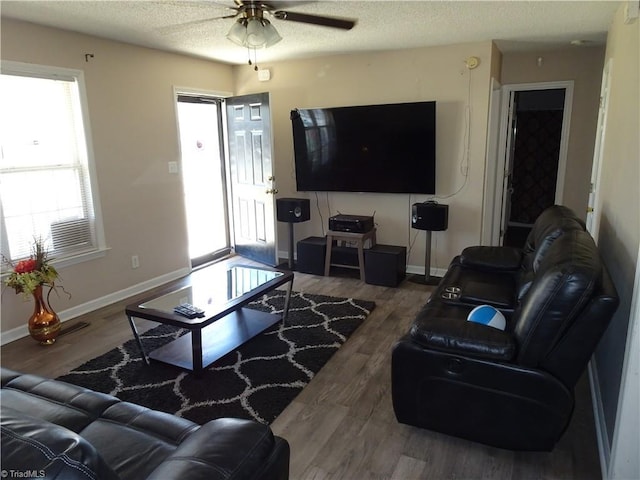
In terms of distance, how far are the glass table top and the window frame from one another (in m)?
1.18

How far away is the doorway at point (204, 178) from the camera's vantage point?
5.39 m

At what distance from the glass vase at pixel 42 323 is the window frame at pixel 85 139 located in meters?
0.45

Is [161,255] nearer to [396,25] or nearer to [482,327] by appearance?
[396,25]

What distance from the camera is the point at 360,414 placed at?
94.3 inches

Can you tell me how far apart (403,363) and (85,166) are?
3218mm

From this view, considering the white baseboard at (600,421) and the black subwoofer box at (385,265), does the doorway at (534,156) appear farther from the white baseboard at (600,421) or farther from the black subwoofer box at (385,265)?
the white baseboard at (600,421)

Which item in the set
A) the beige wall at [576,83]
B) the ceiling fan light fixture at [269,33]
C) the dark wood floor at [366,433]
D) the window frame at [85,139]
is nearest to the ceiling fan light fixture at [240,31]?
the ceiling fan light fixture at [269,33]

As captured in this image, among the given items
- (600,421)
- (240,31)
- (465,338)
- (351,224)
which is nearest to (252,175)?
(351,224)

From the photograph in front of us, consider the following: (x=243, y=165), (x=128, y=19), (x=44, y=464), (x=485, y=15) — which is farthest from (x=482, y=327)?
(x=243, y=165)

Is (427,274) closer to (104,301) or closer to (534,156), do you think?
(104,301)

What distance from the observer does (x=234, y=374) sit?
280 cm

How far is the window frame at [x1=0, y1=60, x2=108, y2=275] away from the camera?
3275 millimetres

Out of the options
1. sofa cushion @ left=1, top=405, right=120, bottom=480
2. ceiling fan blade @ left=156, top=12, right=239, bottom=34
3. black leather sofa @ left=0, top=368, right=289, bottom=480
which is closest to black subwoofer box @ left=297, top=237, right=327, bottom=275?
ceiling fan blade @ left=156, top=12, right=239, bottom=34

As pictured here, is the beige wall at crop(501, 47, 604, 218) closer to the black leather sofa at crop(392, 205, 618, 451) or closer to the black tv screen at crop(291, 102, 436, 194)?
the black tv screen at crop(291, 102, 436, 194)
